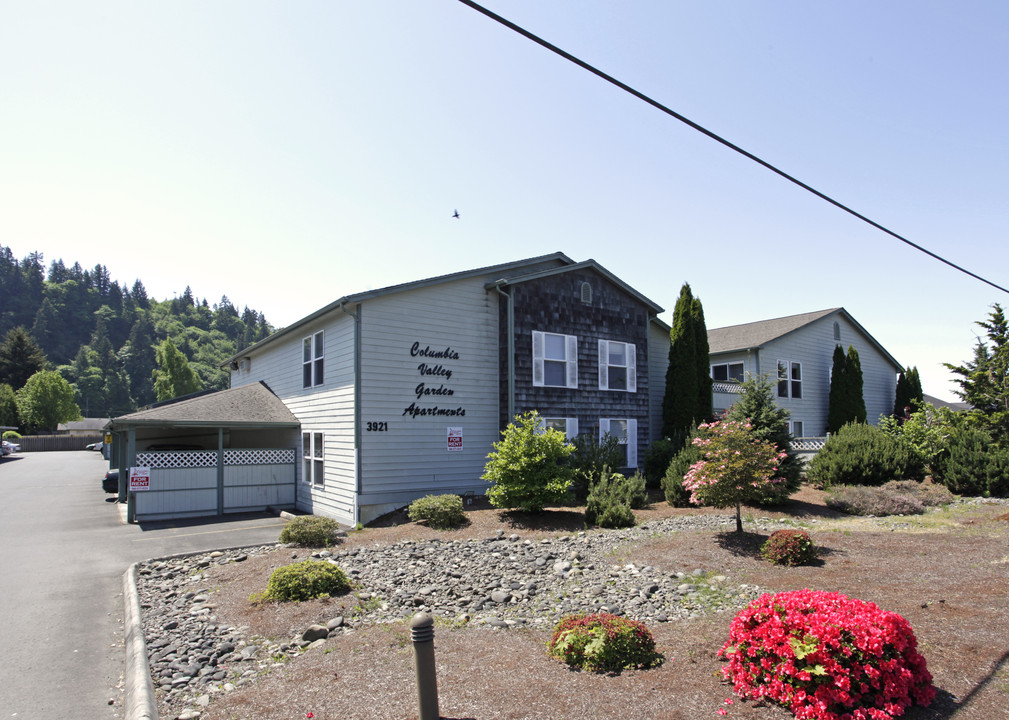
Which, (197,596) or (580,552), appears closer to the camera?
(197,596)

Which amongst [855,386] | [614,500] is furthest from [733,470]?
[855,386]

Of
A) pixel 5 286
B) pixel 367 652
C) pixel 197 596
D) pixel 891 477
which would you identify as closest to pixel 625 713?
pixel 367 652

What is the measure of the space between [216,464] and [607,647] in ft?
51.8

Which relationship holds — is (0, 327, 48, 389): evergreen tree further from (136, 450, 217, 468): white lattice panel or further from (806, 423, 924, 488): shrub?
(806, 423, 924, 488): shrub

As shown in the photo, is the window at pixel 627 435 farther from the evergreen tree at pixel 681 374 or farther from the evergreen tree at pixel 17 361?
the evergreen tree at pixel 17 361

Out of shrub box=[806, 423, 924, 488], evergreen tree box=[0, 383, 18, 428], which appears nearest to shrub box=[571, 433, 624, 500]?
shrub box=[806, 423, 924, 488]

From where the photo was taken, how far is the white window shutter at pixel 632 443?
66.4 ft

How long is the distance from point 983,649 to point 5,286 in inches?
8634

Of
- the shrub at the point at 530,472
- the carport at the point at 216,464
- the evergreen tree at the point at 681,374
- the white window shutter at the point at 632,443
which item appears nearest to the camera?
the shrub at the point at 530,472

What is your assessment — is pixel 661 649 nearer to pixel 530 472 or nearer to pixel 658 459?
pixel 530 472

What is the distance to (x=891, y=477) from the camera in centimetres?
1869

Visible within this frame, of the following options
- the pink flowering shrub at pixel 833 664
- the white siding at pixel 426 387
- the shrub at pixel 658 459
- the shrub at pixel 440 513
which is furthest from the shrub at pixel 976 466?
the pink flowering shrub at pixel 833 664

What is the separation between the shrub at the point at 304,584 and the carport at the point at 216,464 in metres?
10.2

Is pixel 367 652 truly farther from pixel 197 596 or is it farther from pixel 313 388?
pixel 313 388
